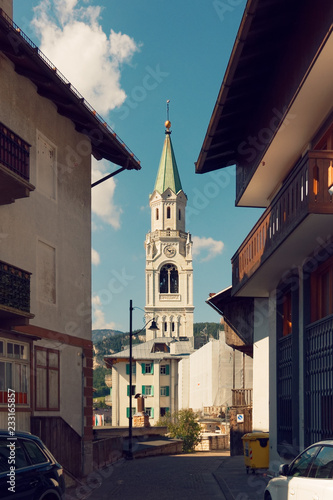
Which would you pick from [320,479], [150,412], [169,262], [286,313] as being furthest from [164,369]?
[320,479]

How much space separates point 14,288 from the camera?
17594 mm

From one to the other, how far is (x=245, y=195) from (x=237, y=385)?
6122 cm

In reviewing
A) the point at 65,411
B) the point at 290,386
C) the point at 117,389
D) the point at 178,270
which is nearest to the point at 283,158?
the point at 290,386

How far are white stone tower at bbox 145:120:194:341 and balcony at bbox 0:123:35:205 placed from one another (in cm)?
13716

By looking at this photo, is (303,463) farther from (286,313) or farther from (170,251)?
(170,251)

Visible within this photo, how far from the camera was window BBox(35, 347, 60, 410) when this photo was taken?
20.4m

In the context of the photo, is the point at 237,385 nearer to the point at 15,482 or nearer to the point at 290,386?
the point at 290,386

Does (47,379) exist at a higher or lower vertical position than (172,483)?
higher

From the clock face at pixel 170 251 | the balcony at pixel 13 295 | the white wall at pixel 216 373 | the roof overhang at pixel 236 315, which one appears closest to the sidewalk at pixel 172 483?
the balcony at pixel 13 295

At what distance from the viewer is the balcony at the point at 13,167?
17.0 m

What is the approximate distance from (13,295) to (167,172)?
464ft

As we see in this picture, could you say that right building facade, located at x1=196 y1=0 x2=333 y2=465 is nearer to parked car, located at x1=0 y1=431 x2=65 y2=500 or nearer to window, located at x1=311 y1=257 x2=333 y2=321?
window, located at x1=311 y1=257 x2=333 y2=321

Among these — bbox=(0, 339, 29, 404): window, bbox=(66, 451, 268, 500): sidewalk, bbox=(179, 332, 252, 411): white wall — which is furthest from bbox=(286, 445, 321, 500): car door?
bbox=(179, 332, 252, 411): white wall

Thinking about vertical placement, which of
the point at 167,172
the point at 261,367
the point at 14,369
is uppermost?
the point at 167,172
